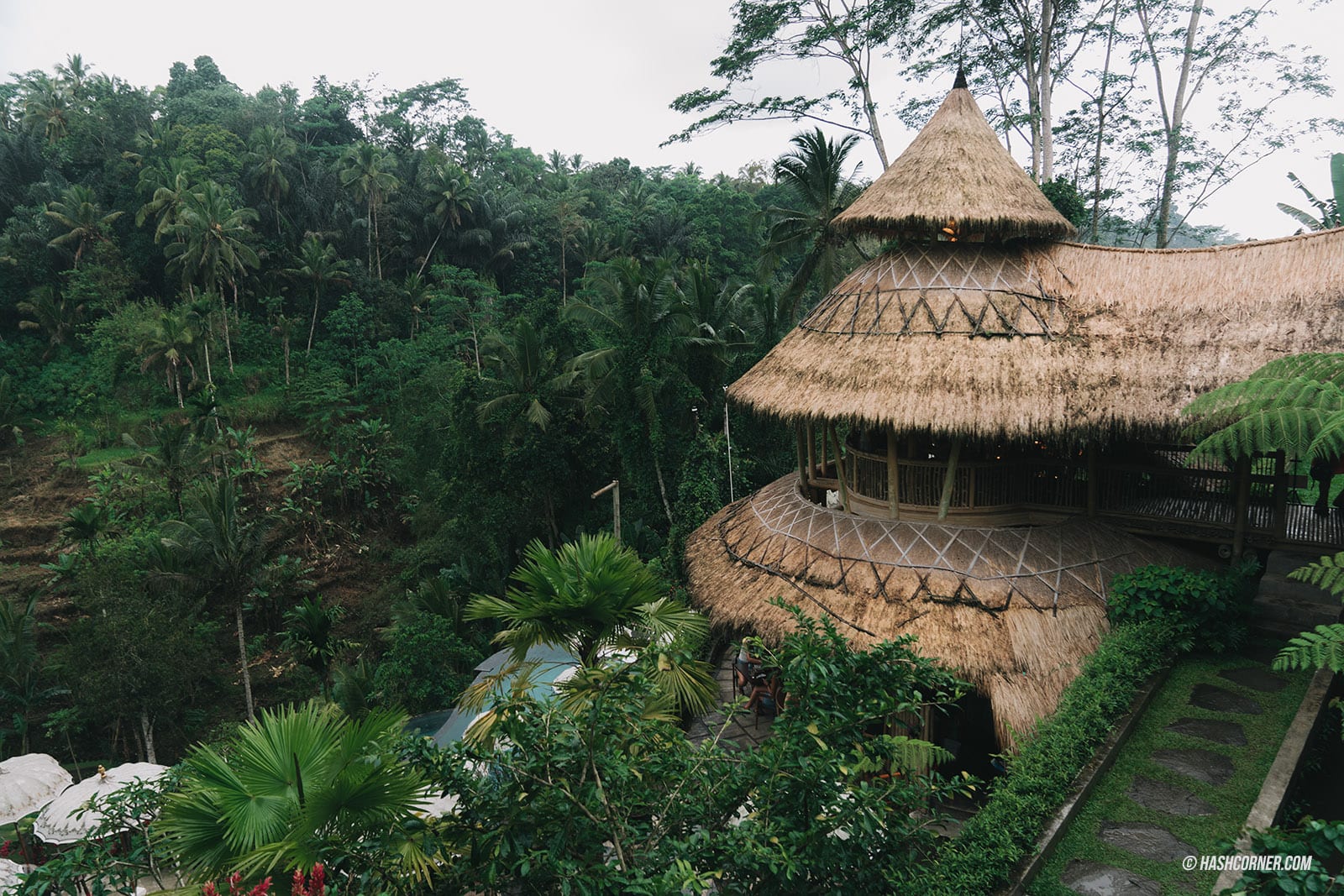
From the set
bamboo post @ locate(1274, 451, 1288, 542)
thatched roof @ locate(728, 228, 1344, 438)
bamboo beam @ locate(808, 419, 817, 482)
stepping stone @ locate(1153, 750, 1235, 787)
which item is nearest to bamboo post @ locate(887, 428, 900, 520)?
thatched roof @ locate(728, 228, 1344, 438)

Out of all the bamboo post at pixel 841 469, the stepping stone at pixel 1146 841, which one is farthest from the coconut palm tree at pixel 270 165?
the stepping stone at pixel 1146 841

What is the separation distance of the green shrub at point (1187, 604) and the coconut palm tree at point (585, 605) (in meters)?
5.83

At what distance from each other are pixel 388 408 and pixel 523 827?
96.9 feet

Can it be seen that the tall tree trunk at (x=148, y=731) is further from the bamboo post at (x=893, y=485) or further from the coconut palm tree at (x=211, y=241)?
the bamboo post at (x=893, y=485)

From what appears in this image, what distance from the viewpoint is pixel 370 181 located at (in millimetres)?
36500

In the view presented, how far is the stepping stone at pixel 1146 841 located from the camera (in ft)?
22.1

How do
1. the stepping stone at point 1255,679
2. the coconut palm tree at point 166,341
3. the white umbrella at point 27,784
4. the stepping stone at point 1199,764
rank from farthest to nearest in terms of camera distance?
the coconut palm tree at point 166,341, the white umbrella at point 27,784, the stepping stone at point 1255,679, the stepping stone at point 1199,764

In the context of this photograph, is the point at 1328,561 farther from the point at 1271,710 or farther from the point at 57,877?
the point at 57,877

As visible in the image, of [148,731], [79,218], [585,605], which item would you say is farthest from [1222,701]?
[79,218]

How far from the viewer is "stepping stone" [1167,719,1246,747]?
8250mm

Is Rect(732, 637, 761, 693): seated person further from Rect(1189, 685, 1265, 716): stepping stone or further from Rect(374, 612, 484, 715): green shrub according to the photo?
Rect(374, 612, 484, 715): green shrub

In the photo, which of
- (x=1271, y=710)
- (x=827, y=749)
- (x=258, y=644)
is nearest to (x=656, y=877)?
(x=827, y=749)

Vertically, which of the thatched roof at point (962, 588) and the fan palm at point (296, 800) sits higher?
the fan palm at point (296, 800)

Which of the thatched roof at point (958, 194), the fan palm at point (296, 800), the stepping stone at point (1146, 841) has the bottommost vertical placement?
the stepping stone at point (1146, 841)
